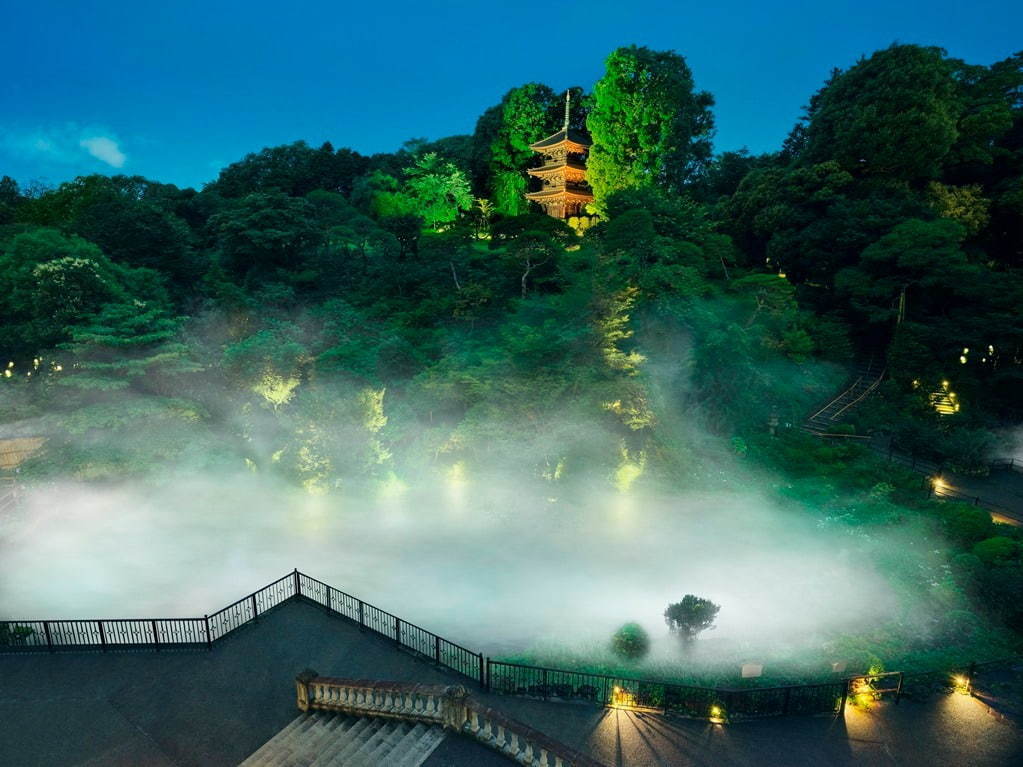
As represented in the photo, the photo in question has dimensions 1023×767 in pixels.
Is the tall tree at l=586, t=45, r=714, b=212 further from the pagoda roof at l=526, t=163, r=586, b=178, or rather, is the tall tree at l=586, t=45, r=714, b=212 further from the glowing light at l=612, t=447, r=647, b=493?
the glowing light at l=612, t=447, r=647, b=493

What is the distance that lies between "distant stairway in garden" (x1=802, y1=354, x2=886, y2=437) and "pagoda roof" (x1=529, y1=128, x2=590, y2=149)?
30385mm

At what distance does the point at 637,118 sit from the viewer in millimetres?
41156

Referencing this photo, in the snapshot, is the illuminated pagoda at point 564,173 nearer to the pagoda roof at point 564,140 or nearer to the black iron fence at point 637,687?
the pagoda roof at point 564,140

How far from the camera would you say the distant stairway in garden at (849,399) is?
2839 cm

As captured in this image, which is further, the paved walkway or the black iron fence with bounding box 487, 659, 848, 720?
the black iron fence with bounding box 487, 659, 848, 720

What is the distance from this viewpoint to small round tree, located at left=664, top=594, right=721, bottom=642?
13.6m

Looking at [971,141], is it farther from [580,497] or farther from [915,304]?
[580,497]

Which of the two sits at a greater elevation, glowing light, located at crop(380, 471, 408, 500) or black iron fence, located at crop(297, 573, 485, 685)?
glowing light, located at crop(380, 471, 408, 500)

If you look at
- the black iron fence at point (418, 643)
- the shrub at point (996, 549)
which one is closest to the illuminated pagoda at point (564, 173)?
the shrub at point (996, 549)

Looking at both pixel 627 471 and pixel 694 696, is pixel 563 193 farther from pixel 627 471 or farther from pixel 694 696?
pixel 694 696

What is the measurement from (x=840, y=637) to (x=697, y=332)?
1690cm

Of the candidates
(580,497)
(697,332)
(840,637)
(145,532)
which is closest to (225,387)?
(145,532)

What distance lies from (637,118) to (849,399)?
26465 millimetres

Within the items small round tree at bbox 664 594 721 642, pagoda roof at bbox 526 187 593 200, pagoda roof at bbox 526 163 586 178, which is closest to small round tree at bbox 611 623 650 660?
small round tree at bbox 664 594 721 642
